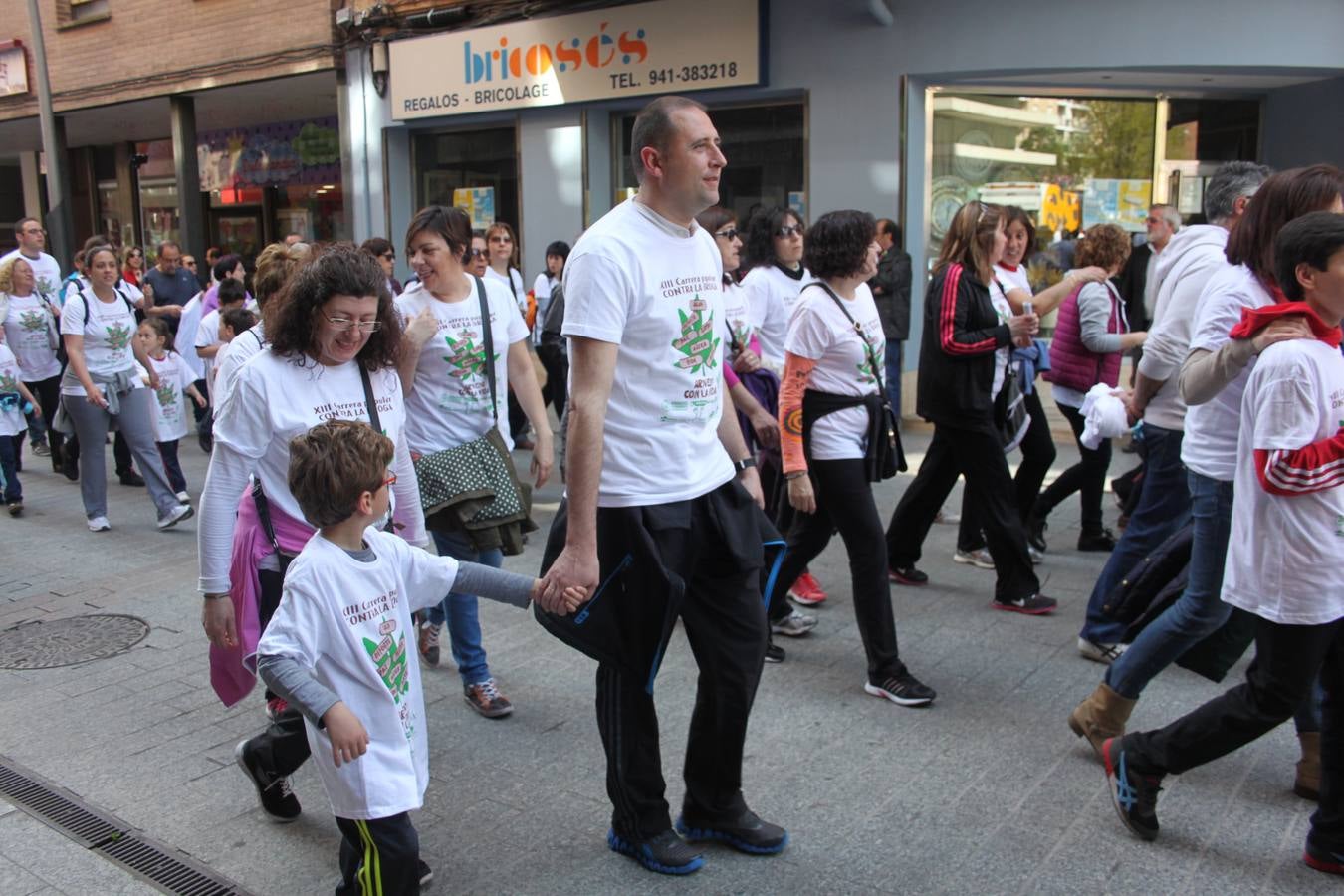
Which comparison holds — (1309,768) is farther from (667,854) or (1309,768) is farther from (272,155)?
(272,155)

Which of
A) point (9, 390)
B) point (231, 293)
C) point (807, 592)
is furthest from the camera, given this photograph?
point (9, 390)

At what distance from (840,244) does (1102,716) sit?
6.50 feet

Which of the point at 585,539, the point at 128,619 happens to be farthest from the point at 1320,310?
the point at 128,619

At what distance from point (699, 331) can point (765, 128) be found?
897 cm

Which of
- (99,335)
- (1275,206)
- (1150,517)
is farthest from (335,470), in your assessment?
(99,335)

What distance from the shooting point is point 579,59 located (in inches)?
489

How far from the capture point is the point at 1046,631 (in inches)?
212

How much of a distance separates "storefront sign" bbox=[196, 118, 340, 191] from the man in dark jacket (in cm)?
1005

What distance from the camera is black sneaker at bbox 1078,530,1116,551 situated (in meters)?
6.75

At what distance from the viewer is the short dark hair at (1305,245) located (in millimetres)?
3096

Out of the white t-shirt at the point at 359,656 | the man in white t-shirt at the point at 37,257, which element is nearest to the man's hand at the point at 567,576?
the white t-shirt at the point at 359,656

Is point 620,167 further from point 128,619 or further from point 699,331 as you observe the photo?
point 699,331

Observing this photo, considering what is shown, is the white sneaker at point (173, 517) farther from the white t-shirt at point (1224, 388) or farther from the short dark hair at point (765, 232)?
the white t-shirt at point (1224, 388)

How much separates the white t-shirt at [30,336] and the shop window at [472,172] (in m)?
5.56
